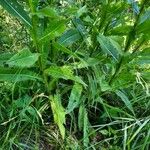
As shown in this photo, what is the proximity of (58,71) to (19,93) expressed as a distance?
265 mm

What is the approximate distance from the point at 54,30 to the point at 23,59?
0.53 feet

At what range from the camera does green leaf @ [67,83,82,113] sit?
1848mm

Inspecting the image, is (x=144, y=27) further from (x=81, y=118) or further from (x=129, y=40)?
(x=81, y=118)

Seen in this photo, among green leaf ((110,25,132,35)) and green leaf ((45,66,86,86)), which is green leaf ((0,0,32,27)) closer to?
green leaf ((45,66,86,86))

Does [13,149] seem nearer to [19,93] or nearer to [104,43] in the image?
[19,93]

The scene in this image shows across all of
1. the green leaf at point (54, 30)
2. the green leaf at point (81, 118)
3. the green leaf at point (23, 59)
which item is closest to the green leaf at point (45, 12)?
the green leaf at point (54, 30)

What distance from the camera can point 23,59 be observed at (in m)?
1.63

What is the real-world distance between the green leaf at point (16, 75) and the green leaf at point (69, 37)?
0.23 m

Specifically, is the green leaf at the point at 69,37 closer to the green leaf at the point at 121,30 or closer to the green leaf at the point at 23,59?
the green leaf at the point at 121,30

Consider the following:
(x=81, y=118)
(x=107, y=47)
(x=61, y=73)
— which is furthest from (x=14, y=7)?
(x=81, y=118)

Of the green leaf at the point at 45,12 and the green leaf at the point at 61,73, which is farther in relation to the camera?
the green leaf at the point at 61,73

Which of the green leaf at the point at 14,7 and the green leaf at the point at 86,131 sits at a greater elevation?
the green leaf at the point at 14,7

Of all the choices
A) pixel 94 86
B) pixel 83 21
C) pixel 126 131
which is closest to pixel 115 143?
pixel 126 131

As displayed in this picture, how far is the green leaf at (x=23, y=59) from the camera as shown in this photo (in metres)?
1.60
